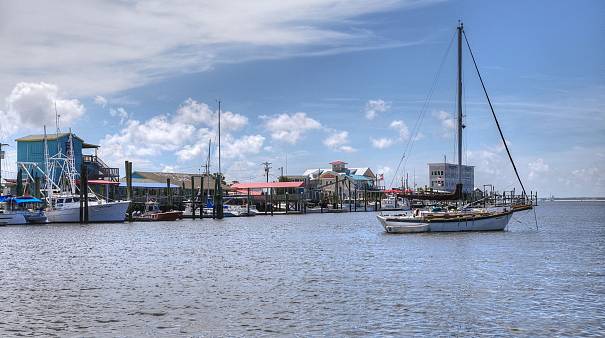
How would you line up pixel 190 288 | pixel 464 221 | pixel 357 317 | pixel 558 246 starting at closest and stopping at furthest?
pixel 357 317 < pixel 190 288 < pixel 558 246 < pixel 464 221

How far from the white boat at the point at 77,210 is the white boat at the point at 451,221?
45728 millimetres

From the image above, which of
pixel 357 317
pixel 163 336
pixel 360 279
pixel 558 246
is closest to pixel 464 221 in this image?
pixel 558 246

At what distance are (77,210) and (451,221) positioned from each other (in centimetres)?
5547

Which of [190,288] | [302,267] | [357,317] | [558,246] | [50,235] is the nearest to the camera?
[357,317]

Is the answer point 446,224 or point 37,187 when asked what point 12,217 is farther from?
point 446,224

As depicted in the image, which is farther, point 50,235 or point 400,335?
point 50,235

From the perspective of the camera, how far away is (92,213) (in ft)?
314

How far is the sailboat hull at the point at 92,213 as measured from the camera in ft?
310

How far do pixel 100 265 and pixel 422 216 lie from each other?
33.3m

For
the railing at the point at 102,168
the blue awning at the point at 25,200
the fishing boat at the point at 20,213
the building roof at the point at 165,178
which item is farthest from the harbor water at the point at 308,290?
the building roof at the point at 165,178

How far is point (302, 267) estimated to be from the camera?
132 ft

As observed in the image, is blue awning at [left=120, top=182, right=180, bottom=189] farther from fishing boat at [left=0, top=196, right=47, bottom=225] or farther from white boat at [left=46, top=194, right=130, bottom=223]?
white boat at [left=46, top=194, right=130, bottom=223]

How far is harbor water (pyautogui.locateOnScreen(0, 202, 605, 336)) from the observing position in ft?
74.2

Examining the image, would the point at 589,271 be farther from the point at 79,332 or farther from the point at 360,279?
the point at 79,332
